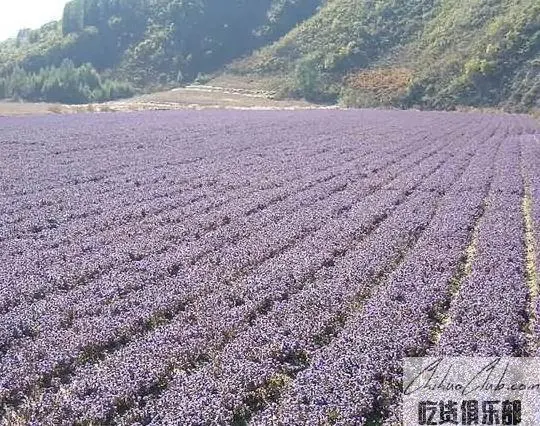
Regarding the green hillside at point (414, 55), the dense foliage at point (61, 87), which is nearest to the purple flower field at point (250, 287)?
the green hillside at point (414, 55)

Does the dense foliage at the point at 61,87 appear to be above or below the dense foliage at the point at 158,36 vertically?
below

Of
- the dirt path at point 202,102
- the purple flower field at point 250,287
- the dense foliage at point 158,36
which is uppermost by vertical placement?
the dense foliage at point 158,36

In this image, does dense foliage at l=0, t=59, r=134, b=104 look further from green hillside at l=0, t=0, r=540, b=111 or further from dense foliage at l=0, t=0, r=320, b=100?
dense foliage at l=0, t=0, r=320, b=100

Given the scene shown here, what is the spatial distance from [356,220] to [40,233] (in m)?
6.60

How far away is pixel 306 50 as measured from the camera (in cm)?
9375

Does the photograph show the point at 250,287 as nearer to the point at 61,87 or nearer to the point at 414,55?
the point at 414,55

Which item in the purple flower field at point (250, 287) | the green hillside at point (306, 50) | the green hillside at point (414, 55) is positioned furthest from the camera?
the green hillside at point (306, 50)

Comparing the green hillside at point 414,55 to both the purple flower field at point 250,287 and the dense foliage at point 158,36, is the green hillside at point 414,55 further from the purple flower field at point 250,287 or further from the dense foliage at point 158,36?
the purple flower field at point 250,287

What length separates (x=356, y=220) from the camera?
14008mm

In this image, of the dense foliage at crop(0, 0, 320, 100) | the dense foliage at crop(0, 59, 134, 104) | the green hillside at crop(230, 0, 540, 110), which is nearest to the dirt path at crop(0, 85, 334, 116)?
the dense foliage at crop(0, 59, 134, 104)

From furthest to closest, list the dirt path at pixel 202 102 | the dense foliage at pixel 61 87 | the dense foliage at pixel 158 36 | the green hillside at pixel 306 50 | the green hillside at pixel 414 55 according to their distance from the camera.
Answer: the dense foliage at pixel 158 36, the dense foliage at pixel 61 87, the dirt path at pixel 202 102, the green hillside at pixel 306 50, the green hillside at pixel 414 55

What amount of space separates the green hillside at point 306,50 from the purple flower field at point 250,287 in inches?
1878

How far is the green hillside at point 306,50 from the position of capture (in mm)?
64875

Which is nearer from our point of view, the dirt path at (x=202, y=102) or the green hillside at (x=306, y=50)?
the green hillside at (x=306, y=50)
